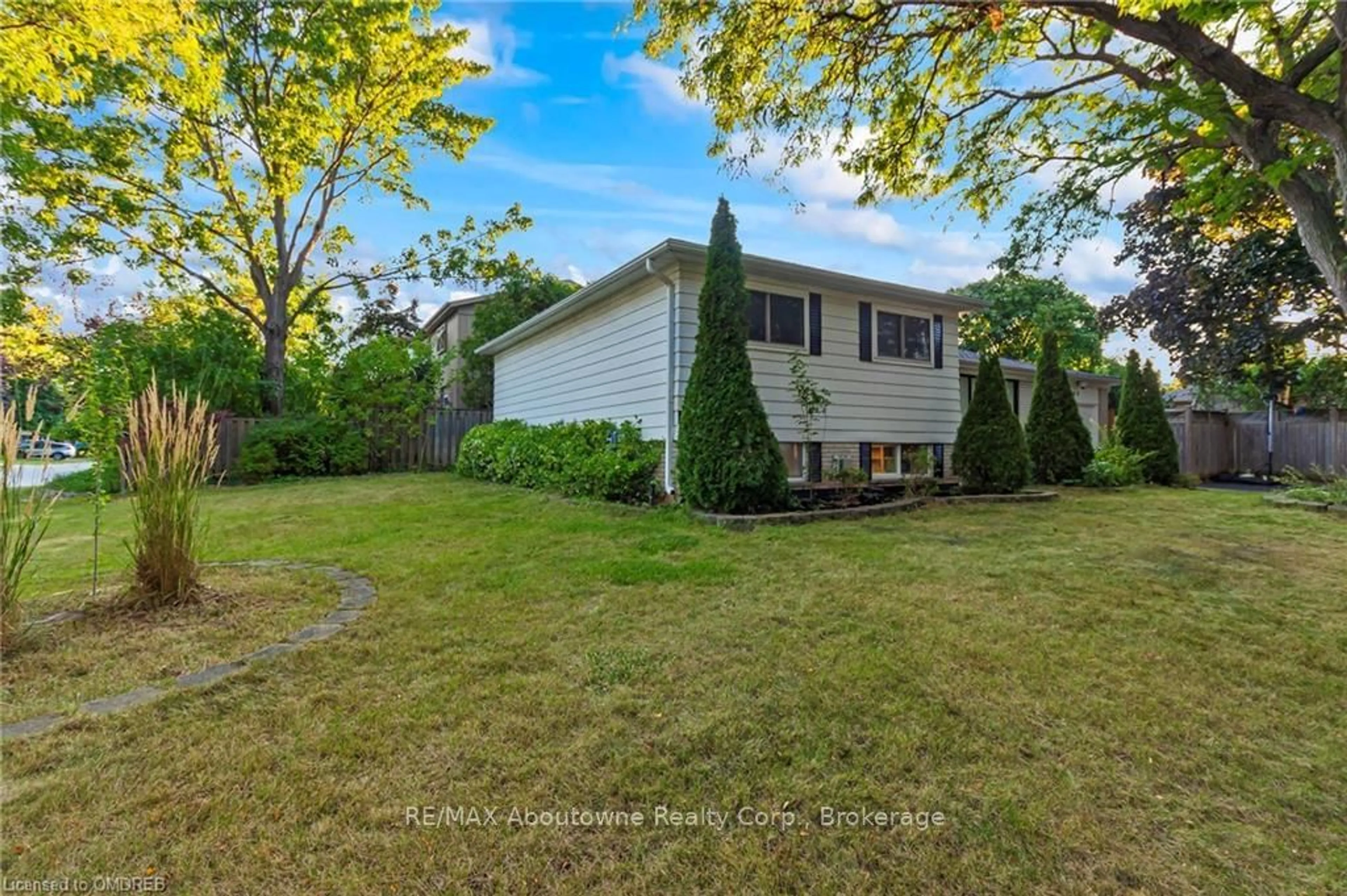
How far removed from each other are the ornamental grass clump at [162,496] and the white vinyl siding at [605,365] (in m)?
4.98

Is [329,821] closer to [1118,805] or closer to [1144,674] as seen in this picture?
[1118,805]

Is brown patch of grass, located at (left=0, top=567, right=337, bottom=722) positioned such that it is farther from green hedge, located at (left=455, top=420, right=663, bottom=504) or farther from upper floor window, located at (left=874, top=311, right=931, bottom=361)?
upper floor window, located at (left=874, top=311, right=931, bottom=361)

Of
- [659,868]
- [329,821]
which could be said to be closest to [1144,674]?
[659,868]

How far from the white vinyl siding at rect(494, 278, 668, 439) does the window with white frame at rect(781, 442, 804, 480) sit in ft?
6.18

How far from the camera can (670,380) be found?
7.33 m

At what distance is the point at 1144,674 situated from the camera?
9.00 ft

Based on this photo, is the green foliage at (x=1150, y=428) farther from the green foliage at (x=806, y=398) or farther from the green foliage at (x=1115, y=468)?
the green foliage at (x=806, y=398)

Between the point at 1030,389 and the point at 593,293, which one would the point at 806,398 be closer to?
the point at 593,293

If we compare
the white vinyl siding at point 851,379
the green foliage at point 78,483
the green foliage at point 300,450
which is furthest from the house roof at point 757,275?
the green foliage at point 78,483

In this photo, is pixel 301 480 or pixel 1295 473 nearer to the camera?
pixel 1295 473

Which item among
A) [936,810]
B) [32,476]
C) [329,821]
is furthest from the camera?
[32,476]

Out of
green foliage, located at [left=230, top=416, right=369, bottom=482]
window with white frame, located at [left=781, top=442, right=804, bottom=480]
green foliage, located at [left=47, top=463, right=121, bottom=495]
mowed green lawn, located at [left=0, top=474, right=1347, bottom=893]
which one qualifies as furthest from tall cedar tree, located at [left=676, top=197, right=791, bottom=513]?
green foliage, located at [left=230, top=416, right=369, bottom=482]

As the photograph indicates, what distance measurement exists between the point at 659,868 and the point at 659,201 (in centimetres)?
818

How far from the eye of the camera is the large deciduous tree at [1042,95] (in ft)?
15.1
